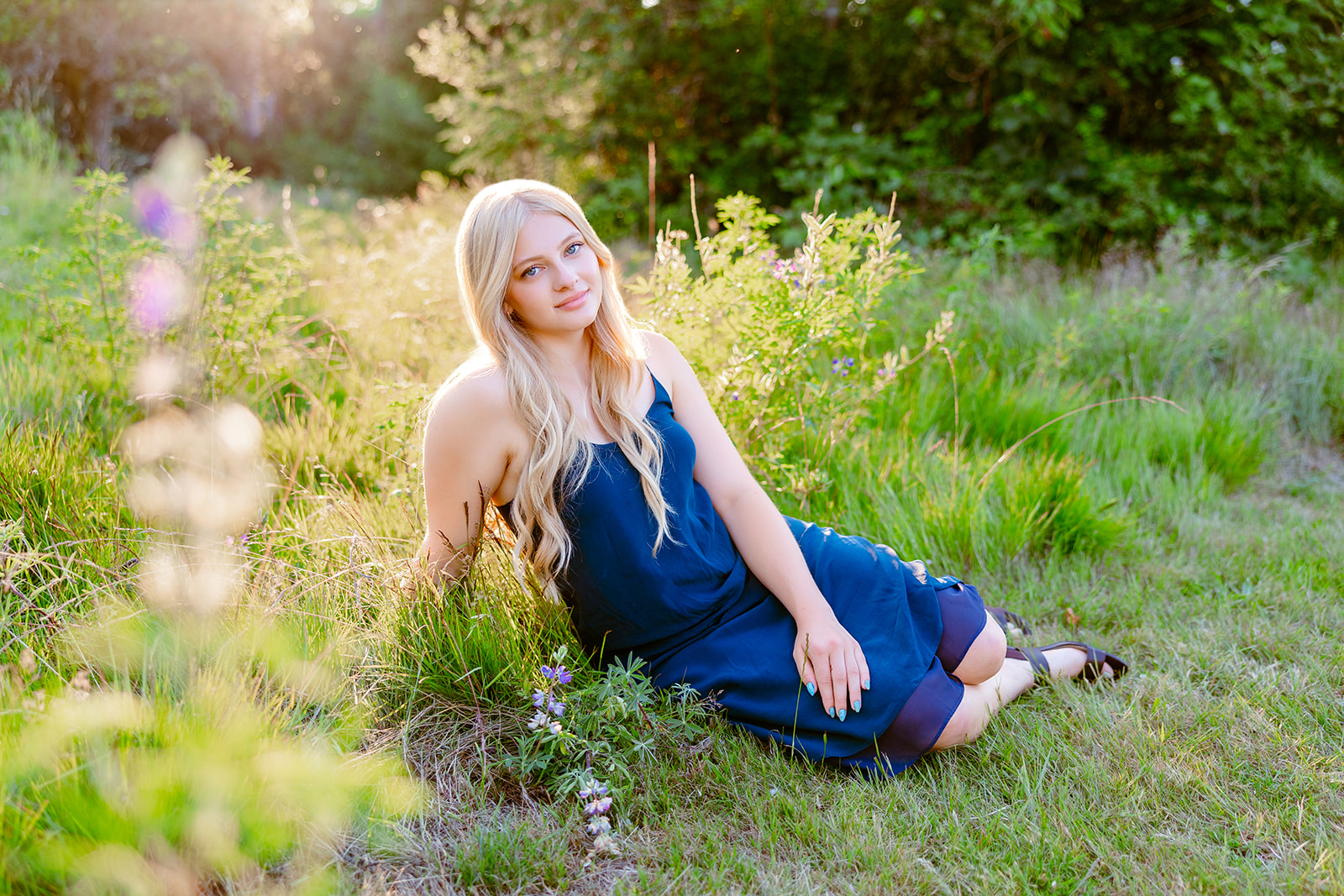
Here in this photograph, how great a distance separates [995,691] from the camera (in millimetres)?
2441

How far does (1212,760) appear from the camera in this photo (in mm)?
2172

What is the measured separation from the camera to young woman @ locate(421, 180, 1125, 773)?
2.12 metres

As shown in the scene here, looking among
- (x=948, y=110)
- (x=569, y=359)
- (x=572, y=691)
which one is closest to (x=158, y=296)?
(x=569, y=359)

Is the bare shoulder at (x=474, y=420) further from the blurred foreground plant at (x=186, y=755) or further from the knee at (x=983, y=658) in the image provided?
the knee at (x=983, y=658)

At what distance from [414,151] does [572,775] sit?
2260cm

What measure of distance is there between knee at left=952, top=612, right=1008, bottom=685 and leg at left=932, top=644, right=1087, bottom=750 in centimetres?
4

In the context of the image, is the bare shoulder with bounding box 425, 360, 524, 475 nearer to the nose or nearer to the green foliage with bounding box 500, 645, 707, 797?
the nose

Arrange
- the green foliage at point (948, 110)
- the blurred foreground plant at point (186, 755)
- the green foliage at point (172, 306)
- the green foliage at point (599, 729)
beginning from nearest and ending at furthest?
the blurred foreground plant at point (186, 755) → the green foliage at point (599, 729) → the green foliage at point (172, 306) → the green foliage at point (948, 110)

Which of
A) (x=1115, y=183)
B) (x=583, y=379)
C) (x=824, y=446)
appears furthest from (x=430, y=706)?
(x=1115, y=183)

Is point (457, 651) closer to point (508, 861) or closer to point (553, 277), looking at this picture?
point (508, 861)

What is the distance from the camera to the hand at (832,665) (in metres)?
2.18

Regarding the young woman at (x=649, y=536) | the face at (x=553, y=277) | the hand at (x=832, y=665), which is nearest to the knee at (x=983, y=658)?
the young woman at (x=649, y=536)

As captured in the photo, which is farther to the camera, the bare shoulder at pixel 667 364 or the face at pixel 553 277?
the bare shoulder at pixel 667 364

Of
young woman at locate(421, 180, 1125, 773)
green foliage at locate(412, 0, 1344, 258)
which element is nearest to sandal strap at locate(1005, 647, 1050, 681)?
young woman at locate(421, 180, 1125, 773)
